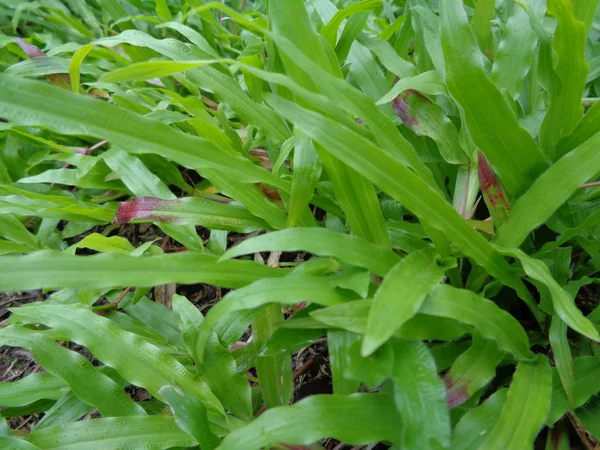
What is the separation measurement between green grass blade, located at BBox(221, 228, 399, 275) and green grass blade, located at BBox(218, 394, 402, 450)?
0.17m

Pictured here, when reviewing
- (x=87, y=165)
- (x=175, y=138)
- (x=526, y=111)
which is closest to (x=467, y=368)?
(x=175, y=138)

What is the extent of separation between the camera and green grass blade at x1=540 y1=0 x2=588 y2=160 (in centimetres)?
72

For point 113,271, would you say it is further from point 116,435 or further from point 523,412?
point 523,412

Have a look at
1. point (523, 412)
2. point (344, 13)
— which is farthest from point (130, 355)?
point (344, 13)

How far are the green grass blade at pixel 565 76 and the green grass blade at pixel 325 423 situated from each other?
476 mm

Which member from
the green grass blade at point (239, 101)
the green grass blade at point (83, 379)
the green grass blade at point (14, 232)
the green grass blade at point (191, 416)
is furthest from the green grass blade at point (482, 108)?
the green grass blade at point (14, 232)

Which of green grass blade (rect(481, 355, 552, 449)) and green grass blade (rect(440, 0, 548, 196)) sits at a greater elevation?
green grass blade (rect(440, 0, 548, 196))

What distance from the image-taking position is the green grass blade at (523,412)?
0.57 metres

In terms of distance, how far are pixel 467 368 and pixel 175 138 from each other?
0.48 metres

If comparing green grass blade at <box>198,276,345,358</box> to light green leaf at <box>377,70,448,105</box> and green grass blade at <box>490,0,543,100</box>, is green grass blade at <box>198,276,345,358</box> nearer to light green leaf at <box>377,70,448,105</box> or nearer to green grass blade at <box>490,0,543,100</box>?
light green leaf at <box>377,70,448,105</box>

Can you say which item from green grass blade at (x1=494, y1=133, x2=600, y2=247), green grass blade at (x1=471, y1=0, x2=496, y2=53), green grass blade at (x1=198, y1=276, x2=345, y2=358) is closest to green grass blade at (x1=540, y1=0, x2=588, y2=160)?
A: green grass blade at (x1=494, y1=133, x2=600, y2=247)

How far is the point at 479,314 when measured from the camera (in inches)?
24.6

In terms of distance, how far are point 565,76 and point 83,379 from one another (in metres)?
0.85

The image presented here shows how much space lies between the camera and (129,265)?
64 cm
